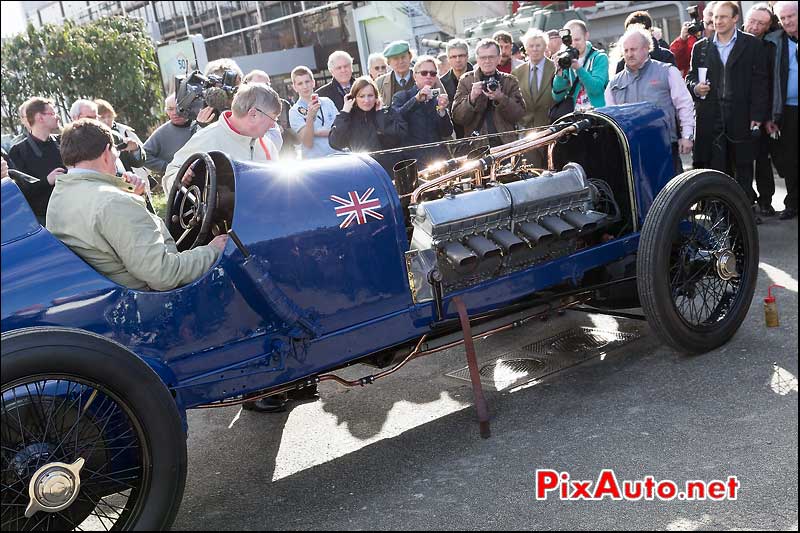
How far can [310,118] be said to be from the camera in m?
6.59

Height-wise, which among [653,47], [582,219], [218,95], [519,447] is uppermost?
[218,95]

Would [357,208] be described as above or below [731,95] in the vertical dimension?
above

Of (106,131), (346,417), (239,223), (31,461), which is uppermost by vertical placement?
(106,131)

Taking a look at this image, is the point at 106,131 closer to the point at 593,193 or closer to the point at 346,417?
the point at 346,417

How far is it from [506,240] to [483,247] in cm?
17

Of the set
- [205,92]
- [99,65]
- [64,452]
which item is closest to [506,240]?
[64,452]

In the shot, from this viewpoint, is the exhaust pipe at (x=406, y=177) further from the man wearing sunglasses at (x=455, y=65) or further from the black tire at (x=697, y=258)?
the man wearing sunglasses at (x=455, y=65)

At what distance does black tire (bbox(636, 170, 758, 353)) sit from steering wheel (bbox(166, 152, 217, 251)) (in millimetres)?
2217

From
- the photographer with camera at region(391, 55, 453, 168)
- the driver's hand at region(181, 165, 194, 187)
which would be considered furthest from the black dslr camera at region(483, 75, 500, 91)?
the driver's hand at region(181, 165, 194, 187)

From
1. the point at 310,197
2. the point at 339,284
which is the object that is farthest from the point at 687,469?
the point at 310,197

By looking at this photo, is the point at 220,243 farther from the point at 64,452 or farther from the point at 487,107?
the point at 487,107

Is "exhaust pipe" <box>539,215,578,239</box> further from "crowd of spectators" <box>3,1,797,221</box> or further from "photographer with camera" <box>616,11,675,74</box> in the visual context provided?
"photographer with camera" <box>616,11,675,74</box>

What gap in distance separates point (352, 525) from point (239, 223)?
4.23 ft

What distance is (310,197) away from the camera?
3.49m
